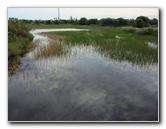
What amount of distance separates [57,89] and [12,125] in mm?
1508

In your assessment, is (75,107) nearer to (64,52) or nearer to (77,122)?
(77,122)

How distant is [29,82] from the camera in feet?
15.9

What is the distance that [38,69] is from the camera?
5781 mm

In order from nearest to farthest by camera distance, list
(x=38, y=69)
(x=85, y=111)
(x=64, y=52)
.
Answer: (x=85, y=111) → (x=38, y=69) → (x=64, y=52)

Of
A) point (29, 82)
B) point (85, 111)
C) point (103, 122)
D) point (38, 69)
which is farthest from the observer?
point (38, 69)

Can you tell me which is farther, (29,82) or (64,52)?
(64,52)

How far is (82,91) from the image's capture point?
4.44 metres

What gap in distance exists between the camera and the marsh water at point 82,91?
3.47 meters

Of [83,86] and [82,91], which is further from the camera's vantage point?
[83,86]

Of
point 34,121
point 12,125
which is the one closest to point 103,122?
point 34,121

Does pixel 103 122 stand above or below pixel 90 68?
below

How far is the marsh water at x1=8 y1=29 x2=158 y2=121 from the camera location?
3471 millimetres
